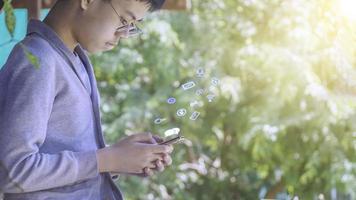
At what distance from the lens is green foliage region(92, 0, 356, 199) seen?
5211 millimetres

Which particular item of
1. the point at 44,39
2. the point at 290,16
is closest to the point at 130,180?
the point at 290,16

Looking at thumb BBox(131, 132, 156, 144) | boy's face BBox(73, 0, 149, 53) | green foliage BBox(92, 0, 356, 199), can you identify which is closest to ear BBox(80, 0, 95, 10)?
boy's face BBox(73, 0, 149, 53)

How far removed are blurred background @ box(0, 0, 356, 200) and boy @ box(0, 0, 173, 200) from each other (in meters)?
3.51

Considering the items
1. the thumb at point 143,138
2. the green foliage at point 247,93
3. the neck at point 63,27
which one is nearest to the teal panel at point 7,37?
the neck at point 63,27

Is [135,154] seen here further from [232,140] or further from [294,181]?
[232,140]

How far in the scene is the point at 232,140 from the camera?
6234 millimetres

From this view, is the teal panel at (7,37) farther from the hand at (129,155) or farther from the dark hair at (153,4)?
the hand at (129,155)

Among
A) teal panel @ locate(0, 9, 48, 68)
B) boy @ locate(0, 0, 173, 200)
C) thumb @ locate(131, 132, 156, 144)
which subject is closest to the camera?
boy @ locate(0, 0, 173, 200)

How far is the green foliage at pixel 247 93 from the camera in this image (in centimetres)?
521

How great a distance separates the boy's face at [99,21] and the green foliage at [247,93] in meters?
3.51

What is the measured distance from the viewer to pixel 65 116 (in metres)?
1.27

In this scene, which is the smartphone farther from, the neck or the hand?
the neck

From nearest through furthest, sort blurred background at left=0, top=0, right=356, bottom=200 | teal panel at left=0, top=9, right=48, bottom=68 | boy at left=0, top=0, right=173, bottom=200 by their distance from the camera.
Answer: boy at left=0, top=0, right=173, bottom=200 < teal panel at left=0, top=9, right=48, bottom=68 < blurred background at left=0, top=0, right=356, bottom=200

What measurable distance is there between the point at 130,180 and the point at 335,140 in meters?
1.58
